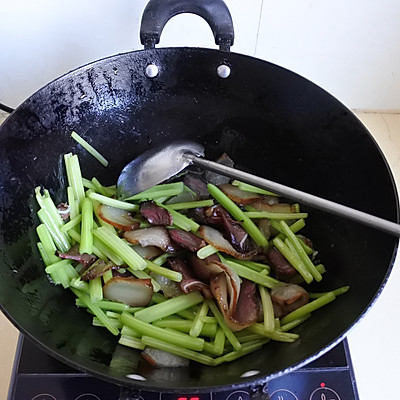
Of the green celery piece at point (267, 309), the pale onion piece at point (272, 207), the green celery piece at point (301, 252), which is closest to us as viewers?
the green celery piece at point (267, 309)

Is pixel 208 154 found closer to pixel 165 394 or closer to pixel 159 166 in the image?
pixel 159 166

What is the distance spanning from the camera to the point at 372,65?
4.06ft

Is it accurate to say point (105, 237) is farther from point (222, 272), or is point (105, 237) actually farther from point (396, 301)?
point (396, 301)

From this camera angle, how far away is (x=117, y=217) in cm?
100

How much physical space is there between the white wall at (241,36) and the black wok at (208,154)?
6.6 inches

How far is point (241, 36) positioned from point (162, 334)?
2.28ft

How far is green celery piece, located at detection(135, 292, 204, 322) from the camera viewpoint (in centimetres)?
86

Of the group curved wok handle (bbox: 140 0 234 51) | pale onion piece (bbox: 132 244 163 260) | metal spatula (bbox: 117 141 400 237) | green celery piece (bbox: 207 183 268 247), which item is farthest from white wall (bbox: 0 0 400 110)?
pale onion piece (bbox: 132 244 163 260)

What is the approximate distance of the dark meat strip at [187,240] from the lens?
0.93 metres

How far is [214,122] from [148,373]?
56 cm

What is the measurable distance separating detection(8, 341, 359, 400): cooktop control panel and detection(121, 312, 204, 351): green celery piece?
0.08 m

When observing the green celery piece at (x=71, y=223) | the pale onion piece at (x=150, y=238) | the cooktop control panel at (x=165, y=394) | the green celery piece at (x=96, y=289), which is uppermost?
the green celery piece at (x=71, y=223)

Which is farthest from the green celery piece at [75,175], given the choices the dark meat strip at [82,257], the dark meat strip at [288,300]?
the dark meat strip at [288,300]

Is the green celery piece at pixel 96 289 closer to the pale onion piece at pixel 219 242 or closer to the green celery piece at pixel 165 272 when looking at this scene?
the green celery piece at pixel 165 272
